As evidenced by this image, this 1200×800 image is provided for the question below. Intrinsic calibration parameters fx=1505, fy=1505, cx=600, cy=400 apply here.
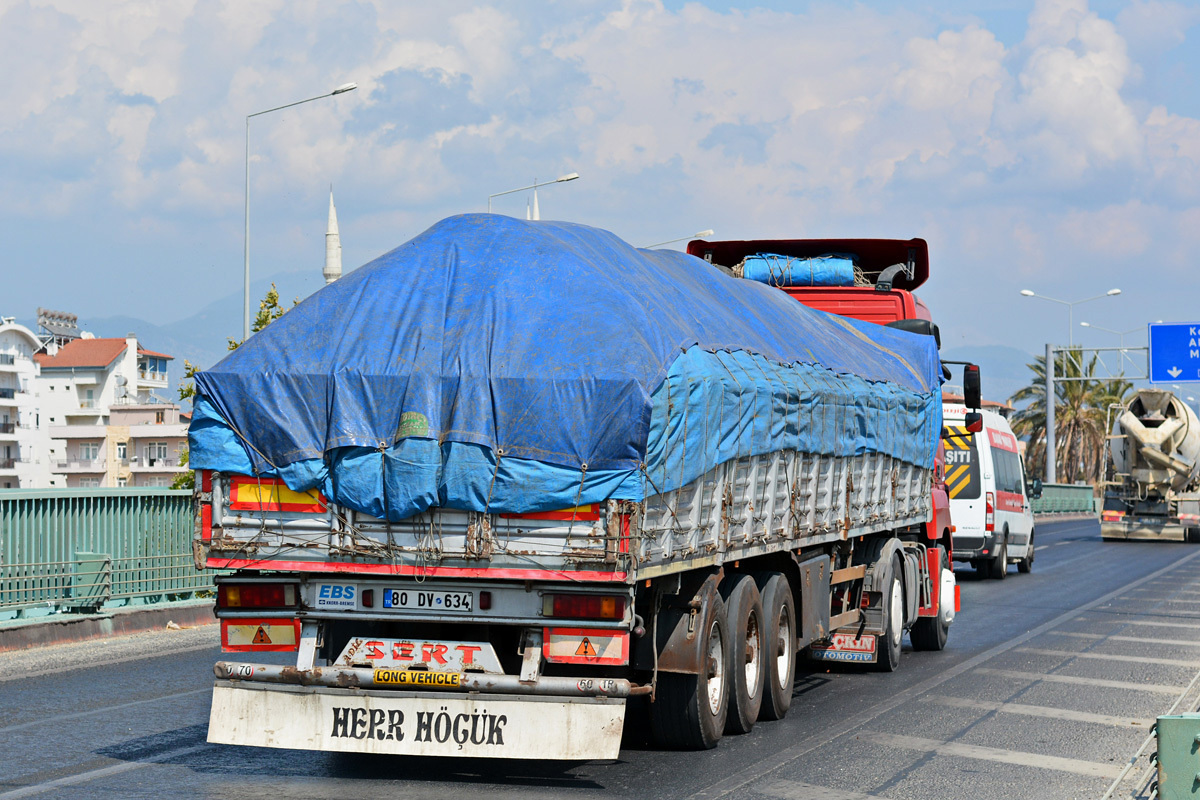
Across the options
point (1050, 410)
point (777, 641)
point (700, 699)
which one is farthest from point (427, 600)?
point (1050, 410)

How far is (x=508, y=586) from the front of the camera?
7.70 meters

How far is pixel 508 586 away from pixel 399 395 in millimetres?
1159

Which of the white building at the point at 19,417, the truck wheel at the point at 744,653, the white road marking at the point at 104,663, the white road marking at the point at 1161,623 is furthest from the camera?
the white building at the point at 19,417

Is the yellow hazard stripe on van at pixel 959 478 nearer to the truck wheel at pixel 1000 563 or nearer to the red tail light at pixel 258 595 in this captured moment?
the truck wheel at pixel 1000 563

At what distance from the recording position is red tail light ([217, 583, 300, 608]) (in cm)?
805

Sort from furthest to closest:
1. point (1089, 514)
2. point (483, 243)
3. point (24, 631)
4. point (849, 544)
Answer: point (1089, 514), point (24, 631), point (849, 544), point (483, 243)

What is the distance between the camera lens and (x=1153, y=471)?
39.2 meters

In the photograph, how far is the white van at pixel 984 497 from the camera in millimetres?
24141

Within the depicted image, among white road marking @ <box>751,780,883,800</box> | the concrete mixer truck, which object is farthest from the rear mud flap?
white road marking @ <box>751,780,883,800</box>

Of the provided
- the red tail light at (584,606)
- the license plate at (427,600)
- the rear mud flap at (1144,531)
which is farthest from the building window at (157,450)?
the red tail light at (584,606)

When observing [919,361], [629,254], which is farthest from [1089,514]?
[629,254]

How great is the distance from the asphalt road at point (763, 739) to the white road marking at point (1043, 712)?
0.03m

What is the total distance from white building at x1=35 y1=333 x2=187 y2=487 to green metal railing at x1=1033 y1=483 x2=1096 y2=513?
2447 inches

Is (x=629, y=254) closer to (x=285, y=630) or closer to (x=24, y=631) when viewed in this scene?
(x=285, y=630)
